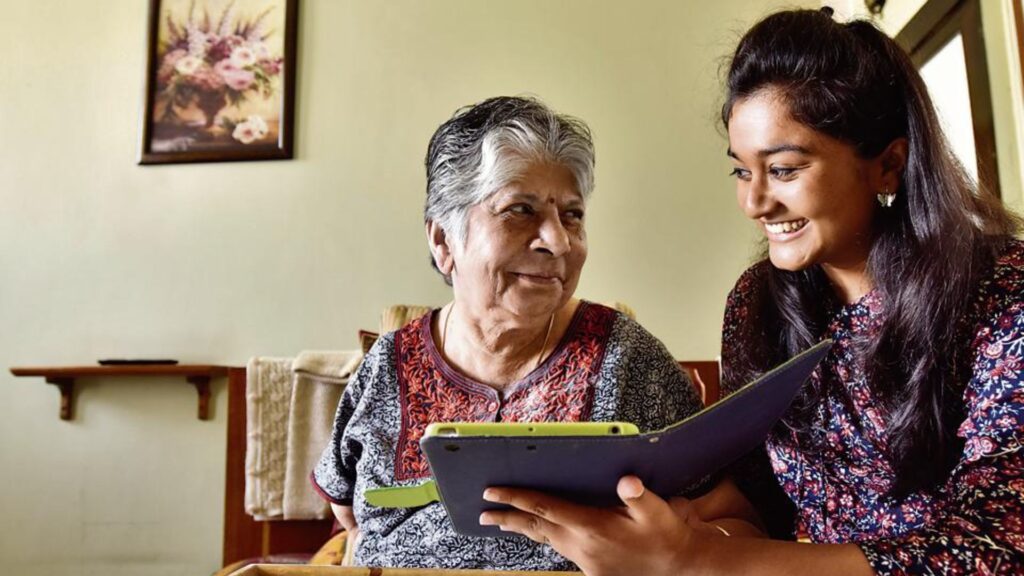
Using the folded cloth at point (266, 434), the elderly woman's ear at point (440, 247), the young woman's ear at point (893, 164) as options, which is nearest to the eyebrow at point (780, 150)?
the young woman's ear at point (893, 164)

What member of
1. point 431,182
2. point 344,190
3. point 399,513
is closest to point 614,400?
point 399,513

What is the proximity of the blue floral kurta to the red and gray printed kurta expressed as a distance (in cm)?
15

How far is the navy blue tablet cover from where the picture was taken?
1.99 ft

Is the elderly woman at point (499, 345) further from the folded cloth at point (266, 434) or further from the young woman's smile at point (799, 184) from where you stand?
the folded cloth at point (266, 434)

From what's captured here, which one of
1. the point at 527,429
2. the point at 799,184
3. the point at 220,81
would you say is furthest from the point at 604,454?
the point at 220,81

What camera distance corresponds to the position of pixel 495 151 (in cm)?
118

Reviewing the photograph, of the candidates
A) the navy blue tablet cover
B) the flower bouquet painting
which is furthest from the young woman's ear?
the flower bouquet painting

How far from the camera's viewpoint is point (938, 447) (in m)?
0.89

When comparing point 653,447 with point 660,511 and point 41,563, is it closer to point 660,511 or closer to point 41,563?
point 660,511

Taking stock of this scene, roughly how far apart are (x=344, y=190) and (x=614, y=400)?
1.96m

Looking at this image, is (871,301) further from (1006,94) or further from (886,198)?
(1006,94)

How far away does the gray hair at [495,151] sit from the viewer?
1178 mm

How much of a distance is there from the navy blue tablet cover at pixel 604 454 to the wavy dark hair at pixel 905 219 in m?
0.26

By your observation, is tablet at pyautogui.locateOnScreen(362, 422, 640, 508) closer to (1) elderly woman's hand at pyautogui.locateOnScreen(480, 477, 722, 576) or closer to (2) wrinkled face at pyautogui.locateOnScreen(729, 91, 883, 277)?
(1) elderly woman's hand at pyautogui.locateOnScreen(480, 477, 722, 576)
